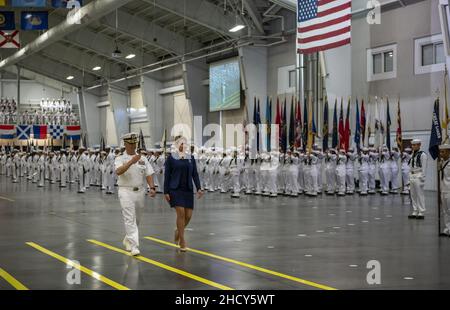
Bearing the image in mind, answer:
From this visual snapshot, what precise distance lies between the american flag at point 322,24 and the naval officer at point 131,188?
14.1 m

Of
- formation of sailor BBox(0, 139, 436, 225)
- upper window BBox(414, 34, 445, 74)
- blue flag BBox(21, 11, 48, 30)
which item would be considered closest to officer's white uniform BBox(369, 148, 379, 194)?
formation of sailor BBox(0, 139, 436, 225)

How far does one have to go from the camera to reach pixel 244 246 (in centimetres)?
1098

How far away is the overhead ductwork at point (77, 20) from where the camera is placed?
2862cm

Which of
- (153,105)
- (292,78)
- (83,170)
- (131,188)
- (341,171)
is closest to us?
(131,188)

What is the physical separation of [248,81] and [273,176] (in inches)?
464

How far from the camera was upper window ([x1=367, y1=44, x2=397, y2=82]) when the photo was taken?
27406 mm

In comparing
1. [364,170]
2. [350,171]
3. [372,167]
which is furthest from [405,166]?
[350,171]

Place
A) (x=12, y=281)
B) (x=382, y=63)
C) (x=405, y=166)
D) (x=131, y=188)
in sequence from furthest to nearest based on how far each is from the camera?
1. (x=382, y=63)
2. (x=405, y=166)
3. (x=131, y=188)
4. (x=12, y=281)

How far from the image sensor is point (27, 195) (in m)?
24.9

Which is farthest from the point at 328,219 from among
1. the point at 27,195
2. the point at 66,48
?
the point at 66,48

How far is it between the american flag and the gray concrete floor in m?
6.53

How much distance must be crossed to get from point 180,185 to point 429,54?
1813 cm

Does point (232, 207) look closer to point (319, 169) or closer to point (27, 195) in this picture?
point (319, 169)

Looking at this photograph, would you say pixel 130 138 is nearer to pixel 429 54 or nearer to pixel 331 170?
pixel 331 170
